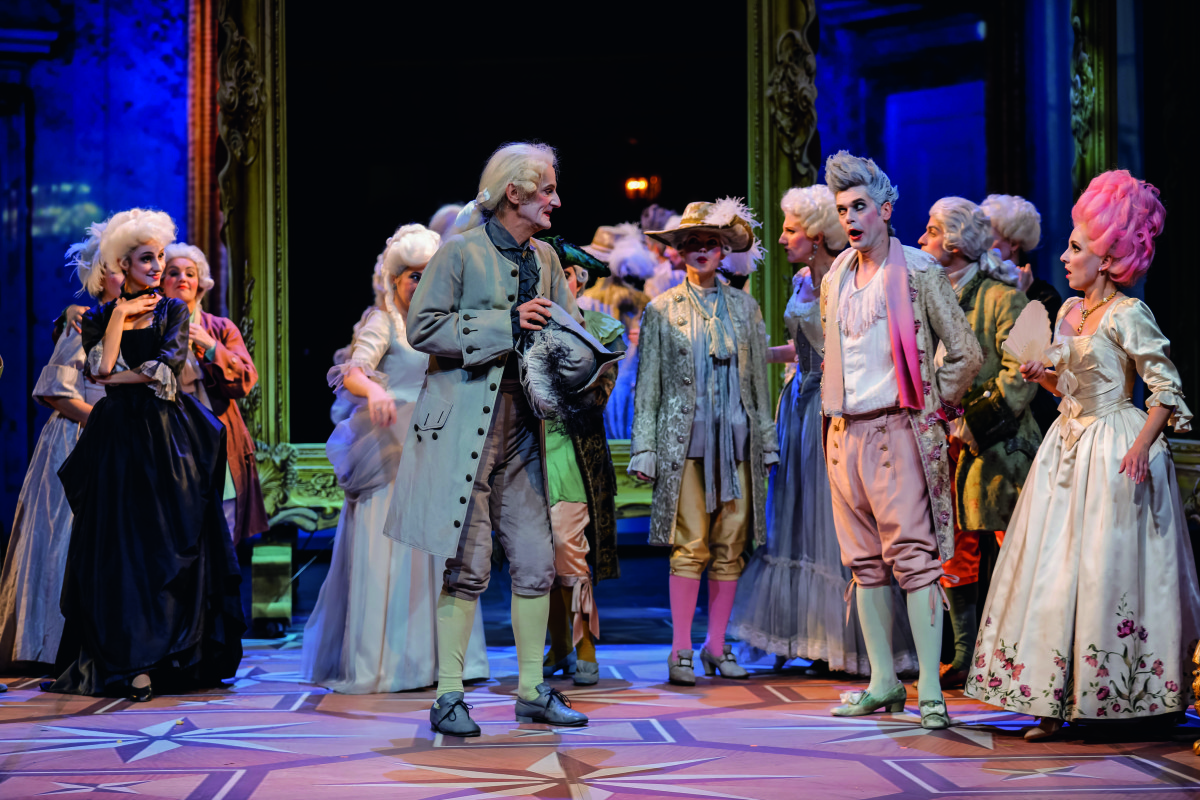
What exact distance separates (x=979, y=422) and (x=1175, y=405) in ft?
3.03

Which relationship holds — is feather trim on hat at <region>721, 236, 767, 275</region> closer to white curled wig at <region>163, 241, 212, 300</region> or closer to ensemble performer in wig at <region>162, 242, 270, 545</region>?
ensemble performer in wig at <region>162, 242, 270, 545</region>

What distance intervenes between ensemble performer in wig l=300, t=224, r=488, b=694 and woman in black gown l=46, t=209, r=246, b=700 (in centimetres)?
38

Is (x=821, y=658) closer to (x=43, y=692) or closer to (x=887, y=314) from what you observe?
(x=887, y=314)

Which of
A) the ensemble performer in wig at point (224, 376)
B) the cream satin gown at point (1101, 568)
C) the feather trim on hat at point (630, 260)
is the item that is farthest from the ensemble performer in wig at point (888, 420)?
the ensemble performer in wig at point (224, 376)

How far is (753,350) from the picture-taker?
14.9 feet

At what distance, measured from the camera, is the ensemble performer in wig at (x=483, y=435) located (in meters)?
3.42

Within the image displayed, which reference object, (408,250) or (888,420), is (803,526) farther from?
(408,250)

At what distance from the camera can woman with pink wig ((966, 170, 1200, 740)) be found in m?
3.28

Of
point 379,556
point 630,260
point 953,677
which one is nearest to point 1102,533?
point 953,677

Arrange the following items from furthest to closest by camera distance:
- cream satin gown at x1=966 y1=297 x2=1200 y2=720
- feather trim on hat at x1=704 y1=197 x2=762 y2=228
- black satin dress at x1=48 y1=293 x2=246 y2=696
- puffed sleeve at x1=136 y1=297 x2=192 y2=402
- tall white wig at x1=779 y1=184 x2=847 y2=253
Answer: tall white wig at x1=779 y1=184 x2=847 y2=253 → feather trim on hat at x1=704 y1=197 x2=762 y2=228 → puffed sleeve at x1=136 y1=297 x2=192 y2=402 → black satin dress at x1=48 y1=293 x2=246 y2=696 → cream satin gown at x1=966 y1=297 x2=1200 y2=720

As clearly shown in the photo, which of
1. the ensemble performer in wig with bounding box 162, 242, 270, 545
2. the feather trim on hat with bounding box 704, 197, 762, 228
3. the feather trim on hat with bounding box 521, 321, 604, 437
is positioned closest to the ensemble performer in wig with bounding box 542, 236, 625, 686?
the feather trim on hat with bounding box 704, 197, 762, 228

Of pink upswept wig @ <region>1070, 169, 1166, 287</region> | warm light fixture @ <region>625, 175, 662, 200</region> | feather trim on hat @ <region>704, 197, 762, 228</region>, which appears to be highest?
warm light fixture @ <region>625, 175, 662, 200</region>

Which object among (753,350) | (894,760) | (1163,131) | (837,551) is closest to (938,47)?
(1163,131)

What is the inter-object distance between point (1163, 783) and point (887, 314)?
1.47 meters
